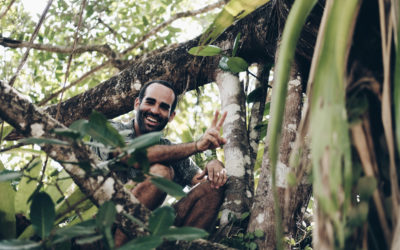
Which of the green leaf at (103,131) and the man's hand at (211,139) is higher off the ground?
the man's hand at (211,139)

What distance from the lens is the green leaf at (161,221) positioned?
1.11m

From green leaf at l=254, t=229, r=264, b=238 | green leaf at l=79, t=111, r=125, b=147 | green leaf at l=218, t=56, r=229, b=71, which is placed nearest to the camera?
green leaf at l=79, t=111, r=125, b=147

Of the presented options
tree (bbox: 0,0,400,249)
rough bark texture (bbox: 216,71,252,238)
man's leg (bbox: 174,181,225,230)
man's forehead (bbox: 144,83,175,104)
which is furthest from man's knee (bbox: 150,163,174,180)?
man's forehead (bbox: 144,83,175,104)

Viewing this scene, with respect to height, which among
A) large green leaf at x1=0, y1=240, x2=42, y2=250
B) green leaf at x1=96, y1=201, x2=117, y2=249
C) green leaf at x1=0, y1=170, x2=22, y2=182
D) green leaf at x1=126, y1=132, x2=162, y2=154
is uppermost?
green leaf at x1=126, y1=132, x2=162, y2=154

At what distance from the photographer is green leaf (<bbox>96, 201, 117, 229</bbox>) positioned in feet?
3.39

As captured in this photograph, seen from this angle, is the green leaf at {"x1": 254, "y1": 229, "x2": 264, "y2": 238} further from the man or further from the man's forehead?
the man's forehead

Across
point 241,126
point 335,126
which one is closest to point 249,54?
point 241,126

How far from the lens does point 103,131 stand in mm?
1082

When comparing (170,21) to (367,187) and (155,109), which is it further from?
(367,187)

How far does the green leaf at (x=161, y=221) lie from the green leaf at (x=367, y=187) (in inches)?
18.3

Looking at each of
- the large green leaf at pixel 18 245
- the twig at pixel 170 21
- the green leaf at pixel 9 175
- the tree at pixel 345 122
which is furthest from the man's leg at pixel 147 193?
the twig at pixel 170 21

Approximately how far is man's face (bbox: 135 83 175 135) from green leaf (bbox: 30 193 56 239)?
1.52 metres

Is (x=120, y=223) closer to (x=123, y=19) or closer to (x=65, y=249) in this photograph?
(x=65, y=249)

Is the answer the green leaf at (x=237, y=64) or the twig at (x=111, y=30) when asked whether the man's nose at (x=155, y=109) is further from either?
the twig at (x=111, y=30)
